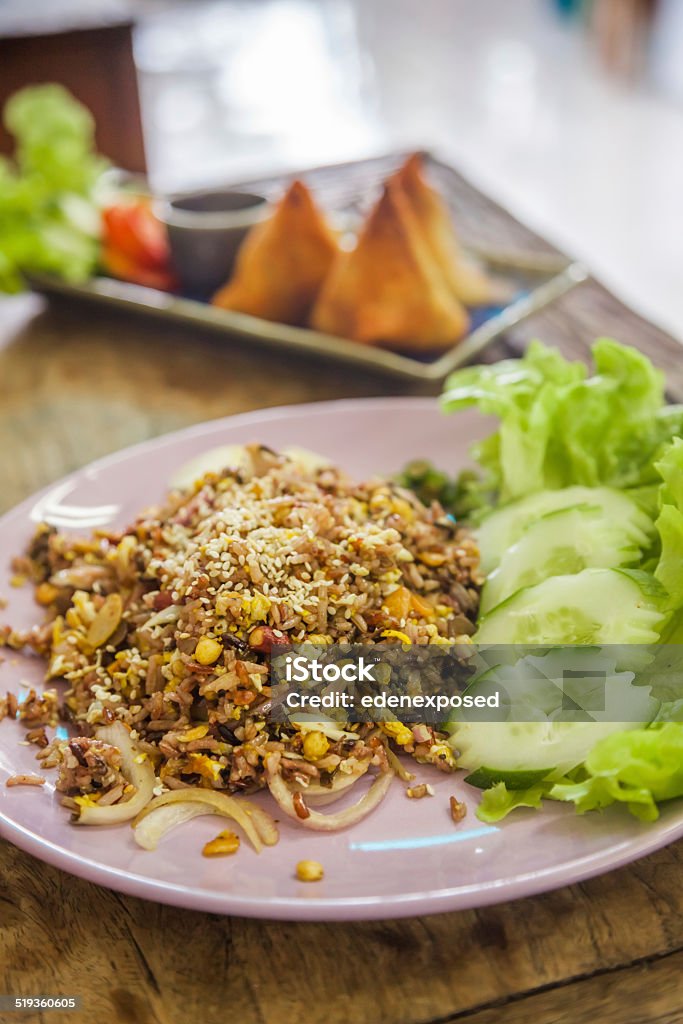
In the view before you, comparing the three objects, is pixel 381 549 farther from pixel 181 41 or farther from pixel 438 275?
pixel 181 41

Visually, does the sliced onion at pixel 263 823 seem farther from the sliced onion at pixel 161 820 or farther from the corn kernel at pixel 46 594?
the corn kernel at pixel 46 594

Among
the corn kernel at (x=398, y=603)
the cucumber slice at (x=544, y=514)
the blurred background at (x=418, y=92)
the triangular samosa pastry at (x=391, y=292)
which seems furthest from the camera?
the blurred background at (x=418, y=92)

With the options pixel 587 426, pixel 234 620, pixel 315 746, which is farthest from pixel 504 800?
pixel 587 426

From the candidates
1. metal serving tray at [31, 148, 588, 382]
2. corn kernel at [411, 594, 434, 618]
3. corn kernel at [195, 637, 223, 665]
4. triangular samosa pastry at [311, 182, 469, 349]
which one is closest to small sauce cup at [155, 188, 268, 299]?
metal serving tray at [31, 148, 588, 382]

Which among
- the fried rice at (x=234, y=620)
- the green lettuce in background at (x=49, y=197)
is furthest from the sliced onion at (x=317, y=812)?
the green lettuce in background at (x=49, y=197)

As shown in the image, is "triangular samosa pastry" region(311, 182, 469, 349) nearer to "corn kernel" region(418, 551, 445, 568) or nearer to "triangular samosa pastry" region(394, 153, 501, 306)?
"triangular samosa pastry" region(394, 153, 501, 306)

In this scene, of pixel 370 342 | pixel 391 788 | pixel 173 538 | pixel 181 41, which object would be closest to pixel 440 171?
pixel 370 342
